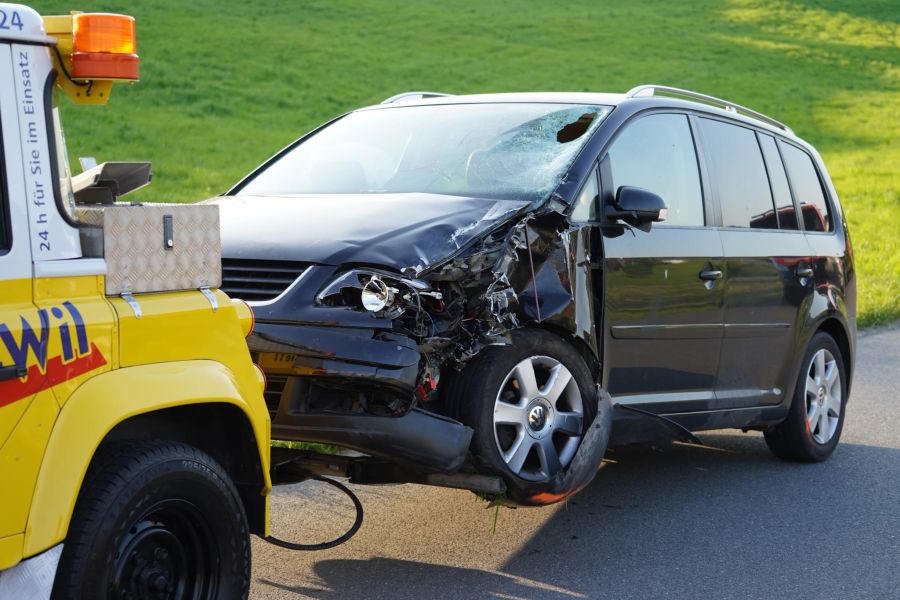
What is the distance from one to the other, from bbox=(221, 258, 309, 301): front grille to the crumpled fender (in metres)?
1.20

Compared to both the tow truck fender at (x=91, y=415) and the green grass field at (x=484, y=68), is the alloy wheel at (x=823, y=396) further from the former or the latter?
the green grass field at (x=484, y=68)

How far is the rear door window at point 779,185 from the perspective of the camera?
7.26m

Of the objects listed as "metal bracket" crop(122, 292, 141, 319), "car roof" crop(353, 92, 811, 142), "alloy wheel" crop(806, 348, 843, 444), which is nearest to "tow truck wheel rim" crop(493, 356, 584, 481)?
"car roof" crop(353, 92, 811, 142)

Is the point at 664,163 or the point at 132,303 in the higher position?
the point at 132,303

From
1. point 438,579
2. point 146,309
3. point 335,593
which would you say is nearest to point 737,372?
point 438,579

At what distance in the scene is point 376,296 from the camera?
4676mm

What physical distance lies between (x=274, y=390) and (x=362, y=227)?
78 centimetres


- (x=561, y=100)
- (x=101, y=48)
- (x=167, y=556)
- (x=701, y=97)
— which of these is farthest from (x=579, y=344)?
(x=101, y=48)

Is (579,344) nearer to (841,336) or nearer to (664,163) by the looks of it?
(664,163)

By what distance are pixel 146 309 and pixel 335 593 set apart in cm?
181

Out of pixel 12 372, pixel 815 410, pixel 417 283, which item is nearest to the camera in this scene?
pixel 12 372

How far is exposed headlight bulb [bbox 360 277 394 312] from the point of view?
15.3 ft

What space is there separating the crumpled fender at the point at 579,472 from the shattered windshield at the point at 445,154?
3.19ft

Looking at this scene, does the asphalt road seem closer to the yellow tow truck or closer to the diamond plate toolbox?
the yellow tow truck
